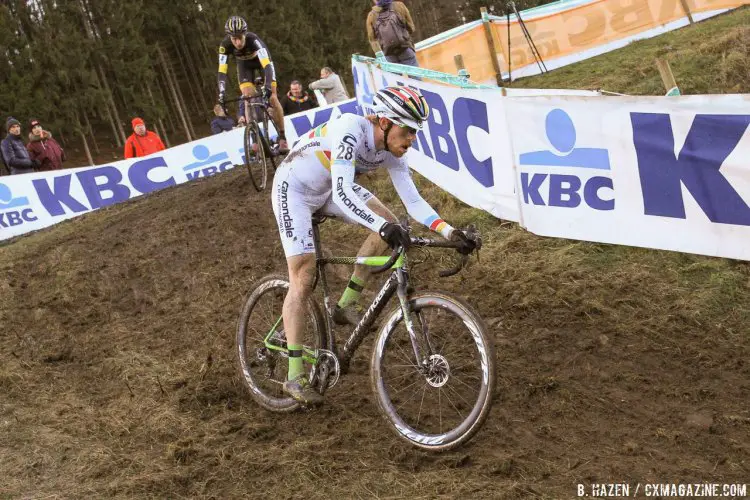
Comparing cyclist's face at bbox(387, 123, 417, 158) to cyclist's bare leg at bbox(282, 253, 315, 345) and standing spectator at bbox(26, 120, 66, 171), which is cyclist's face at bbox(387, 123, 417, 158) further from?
standing spectator at bbox(26, 120, 66, 171)

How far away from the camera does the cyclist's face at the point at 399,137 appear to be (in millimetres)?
4773

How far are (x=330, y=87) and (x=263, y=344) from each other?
13.5 meters

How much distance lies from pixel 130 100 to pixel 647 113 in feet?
117

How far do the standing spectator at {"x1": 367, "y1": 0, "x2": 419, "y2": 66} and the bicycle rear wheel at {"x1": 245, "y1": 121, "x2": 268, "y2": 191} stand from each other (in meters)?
3.30

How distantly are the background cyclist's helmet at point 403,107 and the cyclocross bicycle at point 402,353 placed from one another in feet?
2.71

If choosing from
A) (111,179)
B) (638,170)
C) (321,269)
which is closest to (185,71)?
(111,179)

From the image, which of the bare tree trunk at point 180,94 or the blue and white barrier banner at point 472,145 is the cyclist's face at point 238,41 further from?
the bare tree trunk at point 180,94

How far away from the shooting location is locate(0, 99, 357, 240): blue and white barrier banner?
15.6 metres

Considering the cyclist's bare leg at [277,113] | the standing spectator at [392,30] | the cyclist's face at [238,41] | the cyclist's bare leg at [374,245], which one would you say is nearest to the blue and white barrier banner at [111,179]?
the standing spectator at [392,30]

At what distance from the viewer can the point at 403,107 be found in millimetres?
4625

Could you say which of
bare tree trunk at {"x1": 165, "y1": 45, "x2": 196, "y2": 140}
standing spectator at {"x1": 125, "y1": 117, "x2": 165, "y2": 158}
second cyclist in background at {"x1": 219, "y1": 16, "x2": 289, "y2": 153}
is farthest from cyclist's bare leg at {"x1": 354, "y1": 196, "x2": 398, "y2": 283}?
bare tree trunk at {"x1": 165, "y1": 45, "x2": 196, "y2": 140}

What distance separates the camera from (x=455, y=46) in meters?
18.5

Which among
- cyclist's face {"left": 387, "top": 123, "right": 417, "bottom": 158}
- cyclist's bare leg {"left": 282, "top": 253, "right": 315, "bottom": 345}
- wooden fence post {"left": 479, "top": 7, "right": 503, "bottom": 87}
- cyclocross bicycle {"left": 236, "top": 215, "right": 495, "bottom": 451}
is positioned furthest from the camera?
wooden fence post {"left": 479, "top": 7, "right": 503, "bottom": 87}

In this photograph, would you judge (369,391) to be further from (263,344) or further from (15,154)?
(15,154)
